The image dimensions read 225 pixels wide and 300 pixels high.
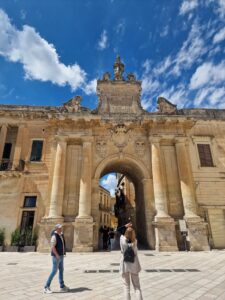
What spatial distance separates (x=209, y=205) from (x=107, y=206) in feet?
107

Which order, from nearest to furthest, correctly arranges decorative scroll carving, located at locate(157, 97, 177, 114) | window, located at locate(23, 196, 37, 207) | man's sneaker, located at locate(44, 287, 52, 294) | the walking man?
man's sneaker, located at locate(44, 287, 52, 294), the walking man, window, located at locate(23, 196, 37, 207), decorative scroll carving, located at locate(157, 97, 177, 114)

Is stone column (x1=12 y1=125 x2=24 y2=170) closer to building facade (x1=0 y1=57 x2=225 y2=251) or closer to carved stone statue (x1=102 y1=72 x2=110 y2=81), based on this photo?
building facade (x1=0 y1=57 x2=225 y2=251)

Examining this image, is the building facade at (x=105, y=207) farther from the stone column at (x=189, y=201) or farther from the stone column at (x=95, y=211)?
the stone column at (x=189, y=201)

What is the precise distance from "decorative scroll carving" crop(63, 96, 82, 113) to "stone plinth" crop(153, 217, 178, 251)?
10.1 metres

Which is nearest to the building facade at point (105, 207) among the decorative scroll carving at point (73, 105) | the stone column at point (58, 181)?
the stone column at point (58, 181)

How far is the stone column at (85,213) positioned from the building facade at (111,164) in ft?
0.18

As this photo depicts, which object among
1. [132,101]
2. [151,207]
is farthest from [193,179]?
[132,101]

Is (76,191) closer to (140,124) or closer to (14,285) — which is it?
(140,124)

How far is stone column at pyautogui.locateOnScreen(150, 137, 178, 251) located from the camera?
12089mm

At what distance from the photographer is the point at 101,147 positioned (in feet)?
50.1

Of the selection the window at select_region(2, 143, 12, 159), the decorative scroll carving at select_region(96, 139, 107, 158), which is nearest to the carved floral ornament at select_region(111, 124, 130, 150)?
the decorative scroll carving at select_region(96, 139, 107, 158)

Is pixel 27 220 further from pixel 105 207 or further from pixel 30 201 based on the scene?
pixel 105 207

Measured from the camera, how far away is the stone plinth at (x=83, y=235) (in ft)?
38.7

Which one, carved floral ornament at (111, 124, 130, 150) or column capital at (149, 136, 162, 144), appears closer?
column capital at (149, 136, 162, 144)
